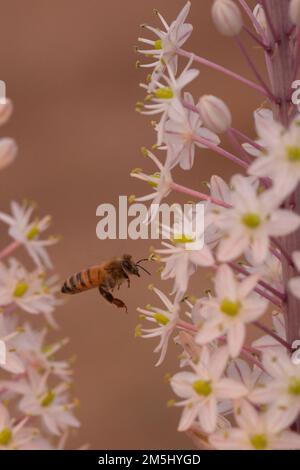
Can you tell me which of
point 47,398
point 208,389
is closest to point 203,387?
point 208,389

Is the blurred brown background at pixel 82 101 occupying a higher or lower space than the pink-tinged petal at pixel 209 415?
higher

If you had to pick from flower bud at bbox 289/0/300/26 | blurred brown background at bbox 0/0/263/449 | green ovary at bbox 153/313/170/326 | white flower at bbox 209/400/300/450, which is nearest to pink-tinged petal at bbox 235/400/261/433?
white flower at bbox 209/400/300/450

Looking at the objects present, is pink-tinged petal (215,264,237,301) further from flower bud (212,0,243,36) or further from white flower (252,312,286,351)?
flower bud (212,0,243,36)

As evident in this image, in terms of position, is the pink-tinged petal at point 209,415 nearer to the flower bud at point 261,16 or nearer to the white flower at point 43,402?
the white flower at point 43,402

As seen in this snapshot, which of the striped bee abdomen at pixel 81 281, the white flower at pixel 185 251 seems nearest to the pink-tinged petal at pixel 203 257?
the white flower at pixel 185 251

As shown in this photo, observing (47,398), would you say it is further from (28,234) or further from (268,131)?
(268,131)

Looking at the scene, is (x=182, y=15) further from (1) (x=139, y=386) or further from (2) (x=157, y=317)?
(1) (x=139, y=386)

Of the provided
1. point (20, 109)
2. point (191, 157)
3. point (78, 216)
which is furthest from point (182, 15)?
point (20, 109)
